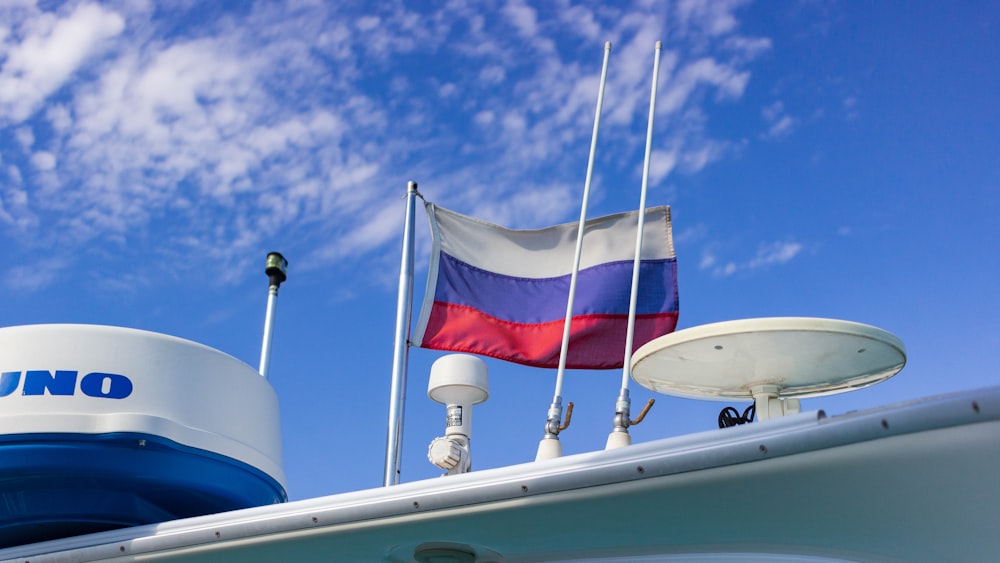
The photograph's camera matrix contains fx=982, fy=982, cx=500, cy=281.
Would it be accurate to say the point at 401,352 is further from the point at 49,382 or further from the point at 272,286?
the point at 49,382

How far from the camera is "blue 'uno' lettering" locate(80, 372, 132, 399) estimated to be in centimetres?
335

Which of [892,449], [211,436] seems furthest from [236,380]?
[892,449]

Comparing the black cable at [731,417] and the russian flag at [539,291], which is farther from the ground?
the russian flag at [539,291]

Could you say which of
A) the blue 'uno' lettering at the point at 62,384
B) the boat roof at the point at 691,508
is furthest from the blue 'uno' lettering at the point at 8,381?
the boat roof at the point at 691,508

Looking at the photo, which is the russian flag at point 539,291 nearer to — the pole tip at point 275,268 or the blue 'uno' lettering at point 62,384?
the pole tip at point 275,268

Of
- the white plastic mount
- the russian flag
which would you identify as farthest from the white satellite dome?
the russian flag

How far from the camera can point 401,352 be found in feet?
16.8

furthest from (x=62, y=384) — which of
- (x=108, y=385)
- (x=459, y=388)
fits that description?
(x=459, y=388)

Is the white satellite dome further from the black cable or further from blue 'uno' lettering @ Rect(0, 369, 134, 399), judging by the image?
the black cable

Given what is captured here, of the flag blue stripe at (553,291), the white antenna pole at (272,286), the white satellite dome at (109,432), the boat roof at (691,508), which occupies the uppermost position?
the flag blue stripe at (553,291)

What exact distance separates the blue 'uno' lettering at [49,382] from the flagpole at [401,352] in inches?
61.9

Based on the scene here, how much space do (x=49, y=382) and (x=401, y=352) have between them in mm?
2051

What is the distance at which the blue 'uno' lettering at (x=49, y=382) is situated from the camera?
10.9 ft

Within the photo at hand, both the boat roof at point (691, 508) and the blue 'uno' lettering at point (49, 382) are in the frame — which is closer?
the boat roof at point (691, 508)
